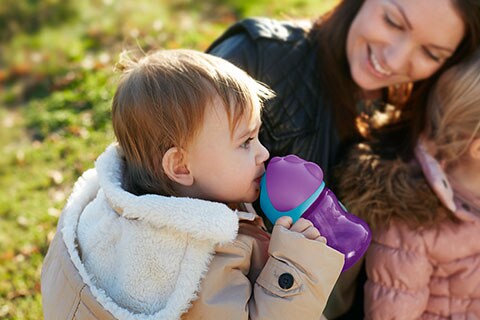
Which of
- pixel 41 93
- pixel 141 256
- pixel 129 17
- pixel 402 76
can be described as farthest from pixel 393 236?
pixel 129 17

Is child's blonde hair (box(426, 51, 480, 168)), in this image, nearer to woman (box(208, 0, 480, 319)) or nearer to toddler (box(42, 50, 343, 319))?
woman (box(208, 0, 480, 319))

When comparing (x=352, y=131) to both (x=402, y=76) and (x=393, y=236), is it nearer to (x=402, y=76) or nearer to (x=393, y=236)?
(x=402, y=76)

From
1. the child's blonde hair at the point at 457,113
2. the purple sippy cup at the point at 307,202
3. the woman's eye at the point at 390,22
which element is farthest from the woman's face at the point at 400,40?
the purple sippy cup at the point at 307,202

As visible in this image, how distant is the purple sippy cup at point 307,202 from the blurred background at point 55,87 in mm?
1247

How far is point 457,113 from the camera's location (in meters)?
2.86

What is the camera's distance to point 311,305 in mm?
2061

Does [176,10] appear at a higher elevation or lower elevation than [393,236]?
lower

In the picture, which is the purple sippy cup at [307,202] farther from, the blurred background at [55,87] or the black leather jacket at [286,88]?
the blurred background at [55,87]

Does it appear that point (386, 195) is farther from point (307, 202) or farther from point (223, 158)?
point (223, 158)

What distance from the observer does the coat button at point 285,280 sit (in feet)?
6.64

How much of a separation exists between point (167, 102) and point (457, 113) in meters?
1.51

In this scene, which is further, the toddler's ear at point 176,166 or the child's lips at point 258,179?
the child's lips at point 258,179

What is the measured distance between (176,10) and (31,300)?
158 inches

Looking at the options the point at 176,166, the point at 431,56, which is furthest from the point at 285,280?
the point at 431,56
